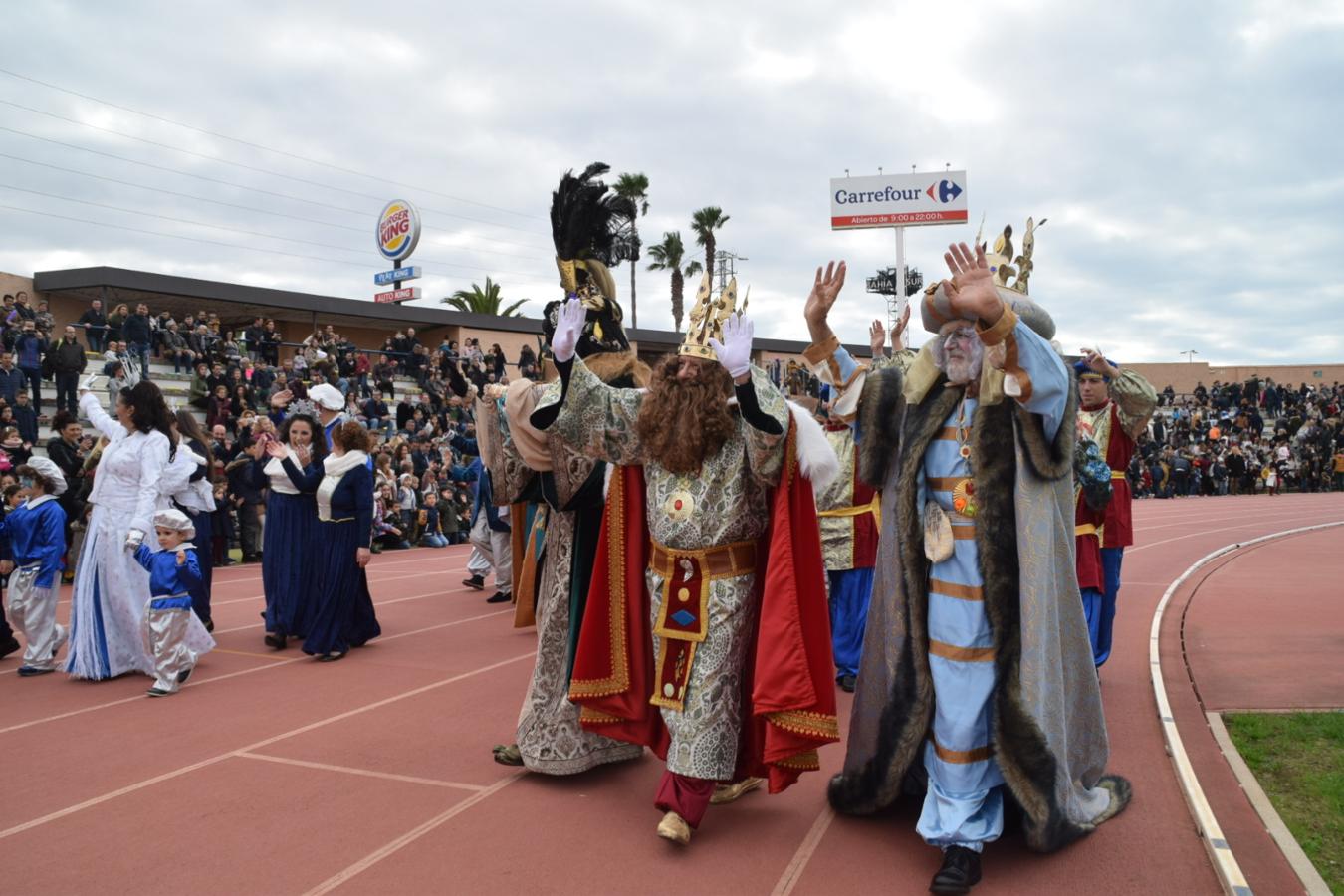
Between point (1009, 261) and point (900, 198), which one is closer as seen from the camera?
point (1009, 261)

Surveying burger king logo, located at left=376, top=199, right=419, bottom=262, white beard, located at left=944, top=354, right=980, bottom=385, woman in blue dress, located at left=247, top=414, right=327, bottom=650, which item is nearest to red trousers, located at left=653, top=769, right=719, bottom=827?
white beard, located at left=944, top=354, right=980, bottom=385

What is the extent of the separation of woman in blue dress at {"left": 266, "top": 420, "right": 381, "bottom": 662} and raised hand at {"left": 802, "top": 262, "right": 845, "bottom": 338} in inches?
193

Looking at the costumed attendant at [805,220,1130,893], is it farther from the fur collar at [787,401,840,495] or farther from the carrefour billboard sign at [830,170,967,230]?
the carrefour billboard sign at [830,170,967,230]

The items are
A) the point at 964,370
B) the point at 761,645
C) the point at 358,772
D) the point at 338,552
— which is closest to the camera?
the point at 964,370

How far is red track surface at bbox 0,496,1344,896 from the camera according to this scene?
3.68m

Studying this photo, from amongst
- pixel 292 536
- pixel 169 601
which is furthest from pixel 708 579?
pixel 292 536

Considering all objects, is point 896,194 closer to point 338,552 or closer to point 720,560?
point 338,552

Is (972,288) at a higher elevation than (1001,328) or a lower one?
higher

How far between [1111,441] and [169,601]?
6.30m

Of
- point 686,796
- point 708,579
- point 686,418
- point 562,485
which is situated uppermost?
point 686,418

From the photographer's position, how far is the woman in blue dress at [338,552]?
7.66 m

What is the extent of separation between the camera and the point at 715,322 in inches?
165

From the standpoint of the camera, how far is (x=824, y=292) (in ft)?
13.2

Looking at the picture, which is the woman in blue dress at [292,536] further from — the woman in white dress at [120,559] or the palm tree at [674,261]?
the palm tree at [674,261]
